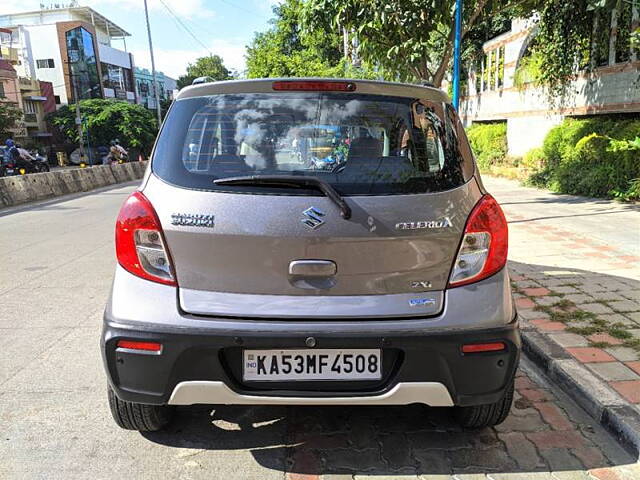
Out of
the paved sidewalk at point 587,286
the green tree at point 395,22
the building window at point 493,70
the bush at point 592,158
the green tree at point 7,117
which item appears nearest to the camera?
the paved sidewalk at point 587,286

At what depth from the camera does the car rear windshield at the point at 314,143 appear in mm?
2303

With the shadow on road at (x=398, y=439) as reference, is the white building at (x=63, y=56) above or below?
above

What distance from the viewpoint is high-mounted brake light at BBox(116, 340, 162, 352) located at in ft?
7.11

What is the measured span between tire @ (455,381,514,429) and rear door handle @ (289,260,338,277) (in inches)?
40.9

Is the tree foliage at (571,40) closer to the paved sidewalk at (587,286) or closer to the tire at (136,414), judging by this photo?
the paved sidewalk at (587,286)

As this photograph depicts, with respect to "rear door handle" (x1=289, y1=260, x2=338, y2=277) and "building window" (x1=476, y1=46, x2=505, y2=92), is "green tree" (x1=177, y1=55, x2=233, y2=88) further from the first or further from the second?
"rear door handle" (x1=289, y1=260, x2=338, y2=277)

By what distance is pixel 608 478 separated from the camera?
235 centimetres

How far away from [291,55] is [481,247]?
27426 mm

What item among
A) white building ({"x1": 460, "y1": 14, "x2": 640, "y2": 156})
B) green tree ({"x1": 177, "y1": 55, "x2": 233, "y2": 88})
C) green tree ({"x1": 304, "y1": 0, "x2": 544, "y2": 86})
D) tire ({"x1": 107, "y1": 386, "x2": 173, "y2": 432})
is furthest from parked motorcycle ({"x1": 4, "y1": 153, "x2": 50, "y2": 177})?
green tree ({"x1": 177, "y1": 55, "x2": 233, "y2": 88})

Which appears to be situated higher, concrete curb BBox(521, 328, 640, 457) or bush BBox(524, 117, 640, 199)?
bush BBox(524, 117, 640, 199)

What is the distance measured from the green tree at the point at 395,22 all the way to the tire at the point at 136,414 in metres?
6.94

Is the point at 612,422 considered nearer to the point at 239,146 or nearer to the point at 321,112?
the point at 321,112

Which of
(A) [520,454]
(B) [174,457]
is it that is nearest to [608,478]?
(A) [520,454]

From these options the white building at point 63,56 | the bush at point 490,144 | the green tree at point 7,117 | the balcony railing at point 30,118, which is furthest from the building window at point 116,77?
the bush at point 490,144
